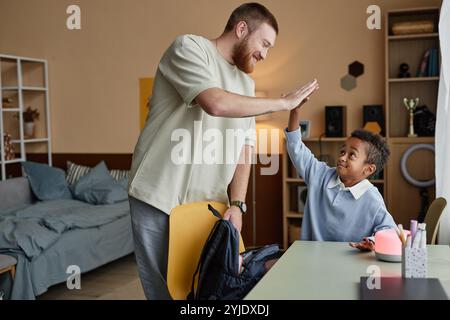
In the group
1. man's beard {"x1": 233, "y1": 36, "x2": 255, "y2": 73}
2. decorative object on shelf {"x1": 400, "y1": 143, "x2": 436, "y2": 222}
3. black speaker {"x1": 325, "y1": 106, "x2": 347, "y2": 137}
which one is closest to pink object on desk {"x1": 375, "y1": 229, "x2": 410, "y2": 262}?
man's beard {"x1": 233, "y1": 36, "x2": 255, "y2": 73}

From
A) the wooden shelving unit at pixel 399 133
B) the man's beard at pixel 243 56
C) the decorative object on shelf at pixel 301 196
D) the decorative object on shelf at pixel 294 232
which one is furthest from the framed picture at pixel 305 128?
the man's beard at pixel 243 56

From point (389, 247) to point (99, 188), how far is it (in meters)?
3.75

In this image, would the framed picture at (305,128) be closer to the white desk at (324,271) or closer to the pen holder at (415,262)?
the white desk at (324,271)

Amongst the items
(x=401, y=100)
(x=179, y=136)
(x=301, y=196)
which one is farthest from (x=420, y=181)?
(x=179, y=136)

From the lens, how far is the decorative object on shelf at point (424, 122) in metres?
4.73

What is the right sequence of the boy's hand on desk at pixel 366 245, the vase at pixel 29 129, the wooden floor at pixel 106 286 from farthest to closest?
1. the vase at pixel 29 129
2. the wooden floor at pixel 106 286
3. the boy's hand on desk at pixel 366 245

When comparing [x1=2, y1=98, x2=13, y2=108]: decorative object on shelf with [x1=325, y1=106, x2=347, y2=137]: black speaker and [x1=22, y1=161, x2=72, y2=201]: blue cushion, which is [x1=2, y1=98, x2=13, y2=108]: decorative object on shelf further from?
[x1=325, y1=106, x2=347, y2=137]: black speaker

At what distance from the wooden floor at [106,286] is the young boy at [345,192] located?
187cm

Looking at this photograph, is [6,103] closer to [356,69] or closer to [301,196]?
[301,196]

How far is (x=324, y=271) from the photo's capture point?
1.79 m

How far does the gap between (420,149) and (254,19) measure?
10.0 feet
